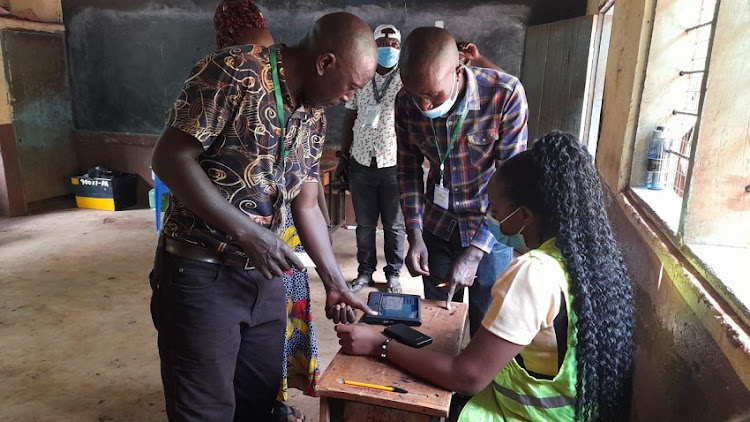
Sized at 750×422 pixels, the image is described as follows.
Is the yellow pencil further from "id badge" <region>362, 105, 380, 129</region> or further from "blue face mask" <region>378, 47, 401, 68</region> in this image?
"blue face mask" <region>378, 47, 401, 68</region>

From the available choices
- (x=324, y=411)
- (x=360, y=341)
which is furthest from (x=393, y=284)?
(x=324, y=411)

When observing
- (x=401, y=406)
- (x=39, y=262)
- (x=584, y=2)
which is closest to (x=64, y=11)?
(x=39, y=262)

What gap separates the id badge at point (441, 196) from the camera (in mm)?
1905

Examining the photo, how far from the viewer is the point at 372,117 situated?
11.2 ft

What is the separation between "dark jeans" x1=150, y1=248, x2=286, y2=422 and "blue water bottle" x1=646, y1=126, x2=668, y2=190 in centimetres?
150

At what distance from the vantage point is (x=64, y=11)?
18.4ft

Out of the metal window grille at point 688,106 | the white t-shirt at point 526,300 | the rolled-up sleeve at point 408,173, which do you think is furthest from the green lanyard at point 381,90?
the white t-shirt at point 526,300

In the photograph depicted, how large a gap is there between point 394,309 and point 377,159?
1.93 m

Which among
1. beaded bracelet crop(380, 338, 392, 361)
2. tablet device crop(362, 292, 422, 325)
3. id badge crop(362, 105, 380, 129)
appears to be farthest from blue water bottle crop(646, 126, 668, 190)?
id badge crop(362, 105, 380, 129)

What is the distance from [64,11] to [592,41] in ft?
17.6

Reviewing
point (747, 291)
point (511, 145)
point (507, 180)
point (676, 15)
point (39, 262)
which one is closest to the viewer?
point (747, 291)

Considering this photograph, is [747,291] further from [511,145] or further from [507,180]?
[511,145]

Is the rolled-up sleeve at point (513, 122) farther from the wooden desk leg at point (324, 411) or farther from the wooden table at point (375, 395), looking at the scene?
the wooden desk leg at point (324, 411)

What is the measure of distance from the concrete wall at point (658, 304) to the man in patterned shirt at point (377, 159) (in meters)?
1.32
